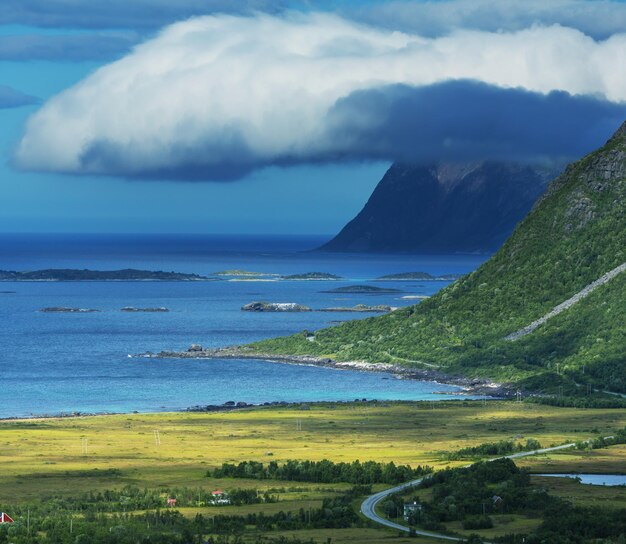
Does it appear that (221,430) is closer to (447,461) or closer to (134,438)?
(134,438)

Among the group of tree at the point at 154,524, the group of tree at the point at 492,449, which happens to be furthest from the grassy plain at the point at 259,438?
the group of tree at the point at 154,524

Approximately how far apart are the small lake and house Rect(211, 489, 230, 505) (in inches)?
1111

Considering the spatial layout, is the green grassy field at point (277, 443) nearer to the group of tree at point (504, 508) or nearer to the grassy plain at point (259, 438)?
the grassy plain at point (259, 438)

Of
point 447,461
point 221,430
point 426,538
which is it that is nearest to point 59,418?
point 221,430

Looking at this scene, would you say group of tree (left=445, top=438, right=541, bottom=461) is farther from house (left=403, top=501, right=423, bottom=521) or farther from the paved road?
house (left=403, top=501, right=423, bottom=521)

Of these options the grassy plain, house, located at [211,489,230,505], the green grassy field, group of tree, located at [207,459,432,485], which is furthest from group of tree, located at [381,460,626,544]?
house, located at [211,489,230,505]

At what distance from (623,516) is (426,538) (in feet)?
45.5

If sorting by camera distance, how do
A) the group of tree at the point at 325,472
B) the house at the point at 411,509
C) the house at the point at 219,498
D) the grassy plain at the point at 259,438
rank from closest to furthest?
the house at the point at 411,509 < the house at the point at 219,498 < the group of tree at the point at 325,472 < the grassy plain at the point at 259,438

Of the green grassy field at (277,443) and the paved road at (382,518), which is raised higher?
the green grassy field at (277,443)

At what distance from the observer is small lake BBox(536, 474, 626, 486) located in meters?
135

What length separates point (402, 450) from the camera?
15775 cm

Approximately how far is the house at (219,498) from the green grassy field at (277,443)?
75.1 inches

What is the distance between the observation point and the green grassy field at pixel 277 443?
433 feet

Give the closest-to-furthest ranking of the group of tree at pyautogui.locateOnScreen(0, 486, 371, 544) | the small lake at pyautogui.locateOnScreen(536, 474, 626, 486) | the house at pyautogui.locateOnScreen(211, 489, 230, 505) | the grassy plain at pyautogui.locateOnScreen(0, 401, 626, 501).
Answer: the group of tree at pyautogui.locateOnScreen(0, 486, 371, 544), the house at pyautogui.locateOnScreen(211, 489, 230, 505), the small lake at pyautogui.locateOnScreen(536, 474, 626, 486), the grassy plain at pyautogui.locateOnScreen(0, 401, 626, 501)
